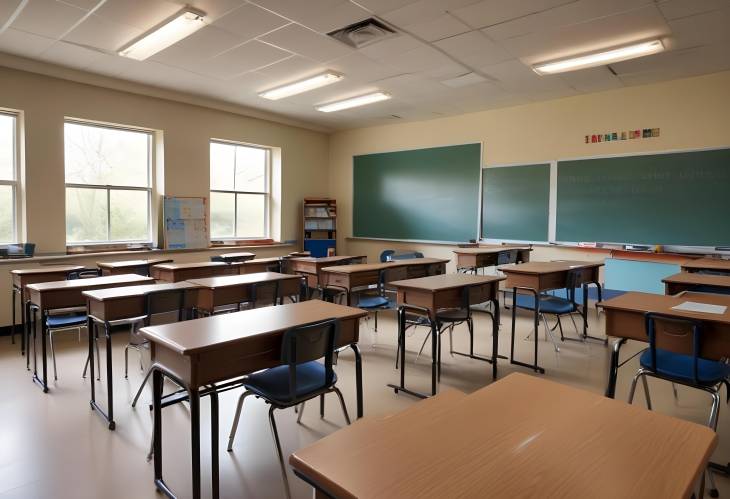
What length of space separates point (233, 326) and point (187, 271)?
2.94 m

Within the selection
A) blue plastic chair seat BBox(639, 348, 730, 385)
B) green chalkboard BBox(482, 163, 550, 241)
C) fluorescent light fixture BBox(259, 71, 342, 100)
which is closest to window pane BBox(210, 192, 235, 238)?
fluorescent light fixture BBox(259, 71, 342, 100)

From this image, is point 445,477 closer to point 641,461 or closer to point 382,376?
point 641,461

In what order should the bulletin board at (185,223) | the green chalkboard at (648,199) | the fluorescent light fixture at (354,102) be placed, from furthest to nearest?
the bulletin board at (185,223), the fluorescent light fixture at (354,102), the green chalkboard at (648,199)

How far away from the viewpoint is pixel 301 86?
6.13 m

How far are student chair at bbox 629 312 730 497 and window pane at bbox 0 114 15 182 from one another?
21.1ft

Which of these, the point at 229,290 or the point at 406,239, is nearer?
the point at 229,290

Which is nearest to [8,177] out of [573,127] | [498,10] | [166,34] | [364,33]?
[166,34]

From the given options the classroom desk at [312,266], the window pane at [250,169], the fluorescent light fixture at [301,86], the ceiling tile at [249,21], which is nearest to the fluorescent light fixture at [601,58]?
the fluorescent light fixture at [301,86]

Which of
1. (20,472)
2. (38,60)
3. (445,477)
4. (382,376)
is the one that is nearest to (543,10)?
(382,376)

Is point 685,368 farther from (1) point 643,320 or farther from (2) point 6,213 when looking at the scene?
(2) point 6,213

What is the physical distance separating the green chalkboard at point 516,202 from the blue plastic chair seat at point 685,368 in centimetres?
432

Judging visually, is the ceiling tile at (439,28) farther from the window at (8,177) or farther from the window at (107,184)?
the window at (8,177)

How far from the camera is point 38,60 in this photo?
17.1 feet

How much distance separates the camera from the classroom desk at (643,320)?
87.0 inches
